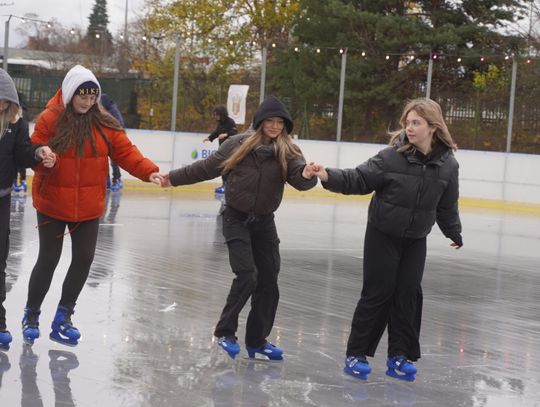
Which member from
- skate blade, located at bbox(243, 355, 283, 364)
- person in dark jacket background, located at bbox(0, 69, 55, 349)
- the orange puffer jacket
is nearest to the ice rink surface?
skate blade, located at bbox(243, 355, 283, 364)

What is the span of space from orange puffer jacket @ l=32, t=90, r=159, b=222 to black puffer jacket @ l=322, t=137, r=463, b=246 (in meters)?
1.33

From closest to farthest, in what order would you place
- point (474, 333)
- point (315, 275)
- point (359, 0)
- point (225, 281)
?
point (474, 333) → point (225, 281) → point (315, 275) → point (359, 0)

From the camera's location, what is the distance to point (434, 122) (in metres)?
6.26

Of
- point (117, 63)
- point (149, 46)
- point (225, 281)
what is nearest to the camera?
point (225, 281)

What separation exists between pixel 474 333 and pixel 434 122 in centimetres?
218

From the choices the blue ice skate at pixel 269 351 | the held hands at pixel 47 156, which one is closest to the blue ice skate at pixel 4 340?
the held hands at pixel 47 156

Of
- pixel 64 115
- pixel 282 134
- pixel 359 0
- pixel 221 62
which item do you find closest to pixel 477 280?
pixel 282 134

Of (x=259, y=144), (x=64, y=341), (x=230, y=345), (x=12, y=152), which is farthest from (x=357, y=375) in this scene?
(x=12, y=152)

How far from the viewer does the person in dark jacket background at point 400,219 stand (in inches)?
242

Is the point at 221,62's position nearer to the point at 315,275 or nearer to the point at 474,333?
the point at 315,275

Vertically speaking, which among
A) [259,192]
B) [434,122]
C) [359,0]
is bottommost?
[259,192]

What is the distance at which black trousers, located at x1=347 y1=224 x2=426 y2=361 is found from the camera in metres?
6.25

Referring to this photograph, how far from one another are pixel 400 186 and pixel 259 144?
0.87 metres

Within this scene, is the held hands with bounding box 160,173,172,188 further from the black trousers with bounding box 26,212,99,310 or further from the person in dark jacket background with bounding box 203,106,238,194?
the person in dark jacket background with bounding box 203,106,238,194
